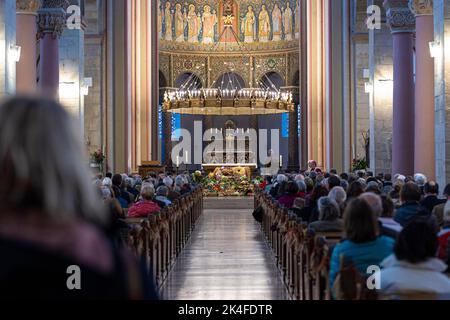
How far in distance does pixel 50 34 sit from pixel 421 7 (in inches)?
345

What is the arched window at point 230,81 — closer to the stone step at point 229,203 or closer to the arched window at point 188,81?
the arched window at point 188,81

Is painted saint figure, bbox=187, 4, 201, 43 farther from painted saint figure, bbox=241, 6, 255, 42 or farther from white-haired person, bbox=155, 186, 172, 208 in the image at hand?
white-haired person, bbox=155, 186, 172, 208

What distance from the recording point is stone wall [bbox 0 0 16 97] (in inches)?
570

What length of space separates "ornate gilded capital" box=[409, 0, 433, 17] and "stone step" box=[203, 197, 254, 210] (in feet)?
42.3

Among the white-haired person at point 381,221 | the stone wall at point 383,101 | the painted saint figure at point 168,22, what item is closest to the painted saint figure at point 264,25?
the painted saint figure at point 168,22

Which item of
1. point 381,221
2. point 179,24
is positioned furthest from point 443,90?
point 179,24

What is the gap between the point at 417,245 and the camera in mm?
5113

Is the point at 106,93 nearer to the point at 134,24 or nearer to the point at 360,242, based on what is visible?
the point at 134,24

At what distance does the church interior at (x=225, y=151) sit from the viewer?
7.59 feet

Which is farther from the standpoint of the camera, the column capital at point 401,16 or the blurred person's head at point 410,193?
the column capital at point 401,16

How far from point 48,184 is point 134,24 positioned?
33978mm

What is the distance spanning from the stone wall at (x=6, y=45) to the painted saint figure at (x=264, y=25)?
31141mm

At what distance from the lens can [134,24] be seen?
Answer: 35.6 metres

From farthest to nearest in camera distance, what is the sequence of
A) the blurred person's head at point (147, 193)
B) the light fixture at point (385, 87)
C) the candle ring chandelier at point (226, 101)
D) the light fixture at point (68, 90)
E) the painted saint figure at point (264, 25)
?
the painted saint figure at point (264, 25), the candle ring chandelier at point (226, 101), the light fixture at point (385, 87), the light fixture at point (68, 90), the blurred person's head at point (147, 193)
